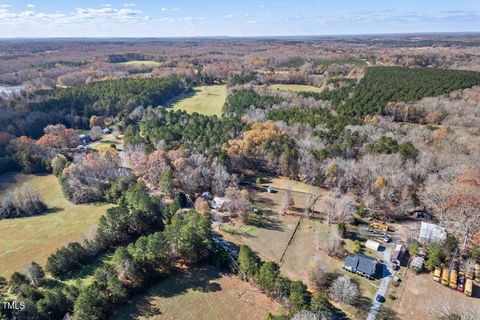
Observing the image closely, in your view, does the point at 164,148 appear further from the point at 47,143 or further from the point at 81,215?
the point at 47,143

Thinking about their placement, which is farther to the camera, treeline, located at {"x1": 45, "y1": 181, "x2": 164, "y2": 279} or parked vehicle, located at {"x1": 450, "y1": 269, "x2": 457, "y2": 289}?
treeline, located at {"x1": 45, "y1": 181, "x2": 164, "y2": 279}

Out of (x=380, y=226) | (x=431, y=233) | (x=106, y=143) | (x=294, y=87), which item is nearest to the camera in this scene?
(x=431, y=233)

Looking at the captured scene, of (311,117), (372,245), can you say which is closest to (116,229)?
(372,245)

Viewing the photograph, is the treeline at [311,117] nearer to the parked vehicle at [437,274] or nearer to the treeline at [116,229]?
the parked vehicle at [437,274]

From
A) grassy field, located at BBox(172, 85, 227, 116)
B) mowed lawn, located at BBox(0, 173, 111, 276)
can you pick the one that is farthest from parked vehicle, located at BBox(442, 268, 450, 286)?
grassy field, located at BBox(172, 85, 227, 116)

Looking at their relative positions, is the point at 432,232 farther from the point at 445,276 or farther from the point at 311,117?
the point at 311,117

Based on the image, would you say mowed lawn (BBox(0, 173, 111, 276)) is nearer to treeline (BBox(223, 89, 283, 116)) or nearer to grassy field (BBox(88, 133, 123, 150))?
grassy field (BBox(88, 133, 123, 150))

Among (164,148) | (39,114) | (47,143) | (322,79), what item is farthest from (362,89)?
(39,114)
